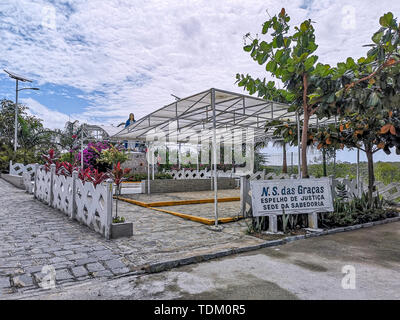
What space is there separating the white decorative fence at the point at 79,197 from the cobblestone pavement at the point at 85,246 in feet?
0.69

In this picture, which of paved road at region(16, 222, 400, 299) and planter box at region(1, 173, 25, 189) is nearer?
paved road at region(16, 222, 400, 299)

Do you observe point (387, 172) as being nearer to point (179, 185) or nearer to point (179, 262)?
Result: point (179, 185)

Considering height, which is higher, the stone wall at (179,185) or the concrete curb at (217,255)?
the stone wall at (179,185)

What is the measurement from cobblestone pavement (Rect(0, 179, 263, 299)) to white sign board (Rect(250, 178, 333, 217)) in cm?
76

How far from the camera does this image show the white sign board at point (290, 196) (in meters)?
5.91

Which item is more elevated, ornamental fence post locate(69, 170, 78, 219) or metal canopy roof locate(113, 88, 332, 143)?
metal canopy roof locate(113, 88, 332, 143)

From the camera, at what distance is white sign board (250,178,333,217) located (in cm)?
591

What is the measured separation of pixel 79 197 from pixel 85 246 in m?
2.11

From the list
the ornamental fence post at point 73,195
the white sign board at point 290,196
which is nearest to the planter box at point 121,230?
the ornamental fence post at point 73,195

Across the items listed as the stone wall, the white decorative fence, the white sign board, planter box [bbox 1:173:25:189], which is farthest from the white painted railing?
the white sign board

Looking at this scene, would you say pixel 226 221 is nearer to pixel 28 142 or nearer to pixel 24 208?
pixel 24 208

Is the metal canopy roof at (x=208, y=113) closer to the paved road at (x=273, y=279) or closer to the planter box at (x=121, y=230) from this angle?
the planter box at (x=121, y=230)

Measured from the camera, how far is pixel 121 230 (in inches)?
A: 207

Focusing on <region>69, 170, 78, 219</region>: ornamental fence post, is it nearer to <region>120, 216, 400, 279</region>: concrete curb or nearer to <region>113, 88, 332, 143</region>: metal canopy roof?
<region>113, 88, 332, 143</region>: metal canopy roof
